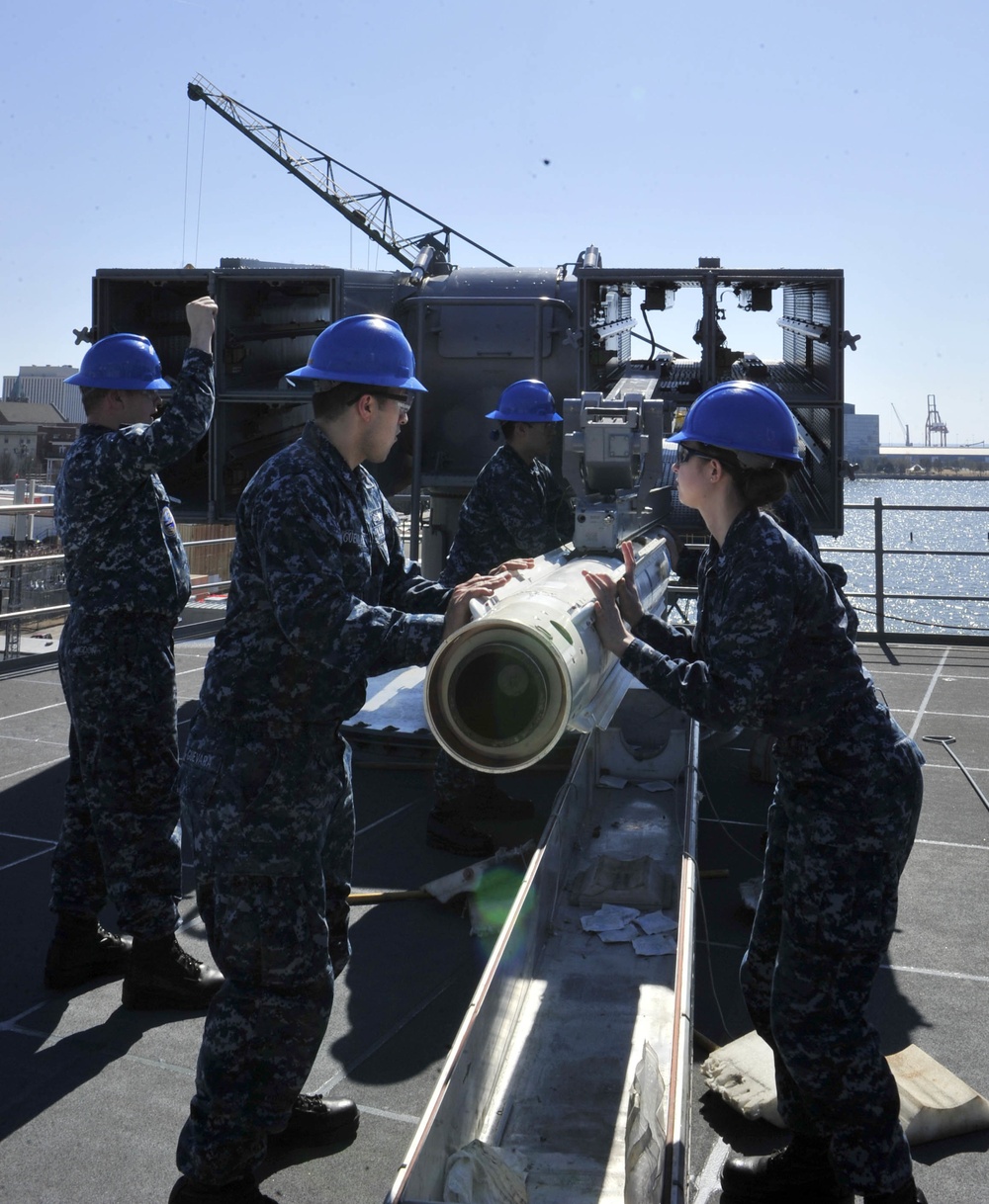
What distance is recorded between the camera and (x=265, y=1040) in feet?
9.71

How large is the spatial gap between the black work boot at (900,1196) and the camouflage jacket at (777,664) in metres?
1.04

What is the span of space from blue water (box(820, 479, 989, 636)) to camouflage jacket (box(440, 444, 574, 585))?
5.01 feet

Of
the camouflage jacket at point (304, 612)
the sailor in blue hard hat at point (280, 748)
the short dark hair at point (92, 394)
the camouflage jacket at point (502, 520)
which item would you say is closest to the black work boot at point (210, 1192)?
the sailor in blue hard hat at point (280, 748)

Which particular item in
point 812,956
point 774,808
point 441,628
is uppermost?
point 441,628

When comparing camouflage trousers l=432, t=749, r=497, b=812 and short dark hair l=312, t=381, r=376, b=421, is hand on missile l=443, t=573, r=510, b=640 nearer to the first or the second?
short dark hair l=312, t=381, r=376, b=421

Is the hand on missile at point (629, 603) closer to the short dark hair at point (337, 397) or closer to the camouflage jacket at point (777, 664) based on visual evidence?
the camouflage jacket at point (777, 664)

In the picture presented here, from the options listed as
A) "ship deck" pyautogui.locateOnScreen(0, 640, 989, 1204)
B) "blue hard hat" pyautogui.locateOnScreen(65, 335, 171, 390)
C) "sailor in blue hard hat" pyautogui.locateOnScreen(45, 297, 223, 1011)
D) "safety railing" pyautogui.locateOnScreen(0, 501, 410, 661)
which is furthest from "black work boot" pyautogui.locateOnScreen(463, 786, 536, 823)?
"blue hard hat" pyautogui.locateOnScreen(65, 335, 171, 390)

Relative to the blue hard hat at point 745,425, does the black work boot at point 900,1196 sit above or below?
below

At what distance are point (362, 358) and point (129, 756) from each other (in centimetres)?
191

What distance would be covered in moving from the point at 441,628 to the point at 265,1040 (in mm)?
1107

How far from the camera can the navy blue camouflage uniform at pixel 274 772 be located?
2895 mm

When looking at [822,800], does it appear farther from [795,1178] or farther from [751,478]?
[795,1178]

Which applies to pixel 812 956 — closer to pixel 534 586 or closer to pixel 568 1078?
pixel 568 1078

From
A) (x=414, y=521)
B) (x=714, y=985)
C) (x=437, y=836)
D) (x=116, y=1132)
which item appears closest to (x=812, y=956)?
(x=714, y=985)
